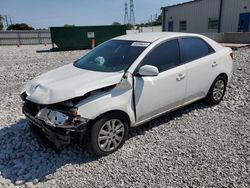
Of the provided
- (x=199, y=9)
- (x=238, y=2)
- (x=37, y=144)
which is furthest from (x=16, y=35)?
(x=37, y=144)

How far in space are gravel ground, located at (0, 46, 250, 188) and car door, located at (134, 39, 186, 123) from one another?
1.50 feet

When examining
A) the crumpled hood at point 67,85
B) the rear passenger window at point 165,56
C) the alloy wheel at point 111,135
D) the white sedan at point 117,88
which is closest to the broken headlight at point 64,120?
the white sedan at point 117,88

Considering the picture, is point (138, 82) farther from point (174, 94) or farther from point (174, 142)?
point (174, 142)

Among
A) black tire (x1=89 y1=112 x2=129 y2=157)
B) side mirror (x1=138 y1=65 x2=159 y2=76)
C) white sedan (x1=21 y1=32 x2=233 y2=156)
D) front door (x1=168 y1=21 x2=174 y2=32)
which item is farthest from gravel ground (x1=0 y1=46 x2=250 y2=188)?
front door (x1=168 y1=21 x2=174 y2=32)

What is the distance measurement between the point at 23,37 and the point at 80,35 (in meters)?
14.5

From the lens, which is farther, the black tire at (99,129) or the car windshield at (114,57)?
the car windshield at (114,57)

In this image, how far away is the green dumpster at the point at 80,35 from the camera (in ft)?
65.0

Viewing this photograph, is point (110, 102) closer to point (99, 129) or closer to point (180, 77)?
point (99, 129)

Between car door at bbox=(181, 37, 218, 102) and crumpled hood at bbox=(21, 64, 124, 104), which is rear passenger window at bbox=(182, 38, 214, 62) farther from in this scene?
crumpled hood at bbox=(21, 64, 124, 104)

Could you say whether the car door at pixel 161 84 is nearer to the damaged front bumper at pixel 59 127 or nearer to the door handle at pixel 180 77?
the door handle at pixel 180 77

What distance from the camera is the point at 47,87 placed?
3230 mm

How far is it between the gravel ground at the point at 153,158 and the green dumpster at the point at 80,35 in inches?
633

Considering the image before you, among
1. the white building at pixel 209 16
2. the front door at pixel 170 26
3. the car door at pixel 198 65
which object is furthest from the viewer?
the front door at pixel 170 26

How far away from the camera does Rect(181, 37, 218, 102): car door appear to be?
4.21 meters
